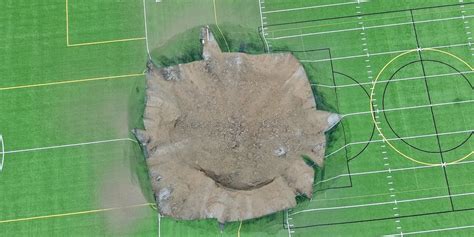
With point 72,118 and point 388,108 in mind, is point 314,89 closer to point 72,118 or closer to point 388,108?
point 388,108

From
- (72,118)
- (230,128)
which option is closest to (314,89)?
(230,128)

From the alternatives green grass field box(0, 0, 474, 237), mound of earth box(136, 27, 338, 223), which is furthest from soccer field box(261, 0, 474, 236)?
mound of earth box(136, 27, 338, 223)

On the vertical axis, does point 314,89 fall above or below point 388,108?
above

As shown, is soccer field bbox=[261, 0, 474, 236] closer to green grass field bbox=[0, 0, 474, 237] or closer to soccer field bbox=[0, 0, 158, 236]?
green grass field bbox=[0, 0, 474, 237]

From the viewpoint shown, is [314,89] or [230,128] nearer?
[230,128]
